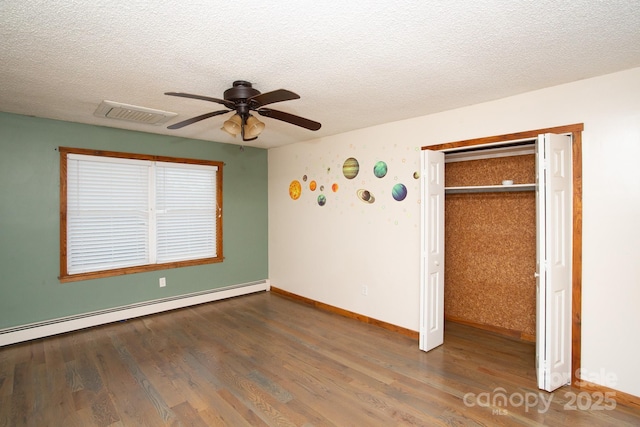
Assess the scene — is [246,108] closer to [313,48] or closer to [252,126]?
[252,126]

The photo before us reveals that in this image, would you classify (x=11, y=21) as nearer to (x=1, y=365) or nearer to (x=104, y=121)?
(x=104, y=121)

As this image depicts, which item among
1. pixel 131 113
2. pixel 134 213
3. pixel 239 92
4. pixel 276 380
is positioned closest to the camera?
pixel 239 92

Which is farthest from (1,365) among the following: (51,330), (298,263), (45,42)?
(298,263)

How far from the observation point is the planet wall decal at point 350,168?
4.21 meters

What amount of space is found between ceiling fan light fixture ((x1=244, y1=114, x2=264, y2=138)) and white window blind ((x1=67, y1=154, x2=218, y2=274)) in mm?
2426

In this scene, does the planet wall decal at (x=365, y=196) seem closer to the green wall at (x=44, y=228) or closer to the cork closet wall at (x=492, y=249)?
the cork closet wall at (x=492, y=249)

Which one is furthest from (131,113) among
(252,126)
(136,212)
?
(252,126)

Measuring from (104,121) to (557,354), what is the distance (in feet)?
16.4

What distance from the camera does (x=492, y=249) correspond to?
12.4ft

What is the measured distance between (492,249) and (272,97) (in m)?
3.05

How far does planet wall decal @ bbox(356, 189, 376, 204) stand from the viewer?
4.05 metres

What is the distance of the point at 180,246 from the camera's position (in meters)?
4.68

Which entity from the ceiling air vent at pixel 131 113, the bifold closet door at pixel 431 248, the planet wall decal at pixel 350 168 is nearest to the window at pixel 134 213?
the ceiling air vent at pixel 131 113

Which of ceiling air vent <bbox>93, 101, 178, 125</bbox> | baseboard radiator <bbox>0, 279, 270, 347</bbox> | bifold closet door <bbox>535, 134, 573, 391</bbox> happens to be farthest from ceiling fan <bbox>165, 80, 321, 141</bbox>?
baseboard radiator <bbox>0, 279, 270, 347</bbox>
